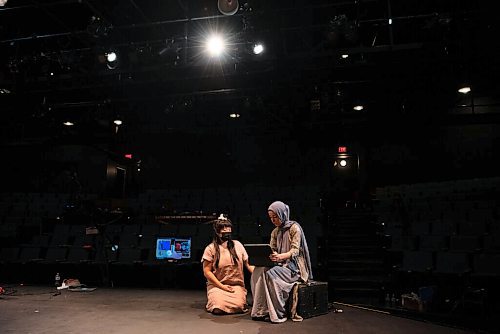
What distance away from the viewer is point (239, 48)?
7.89m

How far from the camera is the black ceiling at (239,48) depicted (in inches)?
283

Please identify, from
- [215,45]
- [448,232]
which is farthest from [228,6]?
[448,232]

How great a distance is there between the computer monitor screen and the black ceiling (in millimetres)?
3496

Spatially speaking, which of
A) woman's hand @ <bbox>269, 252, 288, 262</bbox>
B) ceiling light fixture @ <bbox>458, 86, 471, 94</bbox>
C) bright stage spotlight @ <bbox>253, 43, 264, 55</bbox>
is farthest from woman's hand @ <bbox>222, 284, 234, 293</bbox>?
ceiling light fixture @ <bbox>458, 86, 471, 94</bbox>

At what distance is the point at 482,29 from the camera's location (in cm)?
683

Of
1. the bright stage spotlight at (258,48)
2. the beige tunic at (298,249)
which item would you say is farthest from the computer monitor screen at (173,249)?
the bright stage spotlight at (258,48)

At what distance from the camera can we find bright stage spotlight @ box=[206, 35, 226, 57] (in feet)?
25.4

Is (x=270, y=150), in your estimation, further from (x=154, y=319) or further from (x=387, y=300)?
(x=154, y=319)

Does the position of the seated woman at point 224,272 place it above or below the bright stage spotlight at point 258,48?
below

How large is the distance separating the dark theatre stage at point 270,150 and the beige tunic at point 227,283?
0.72ft

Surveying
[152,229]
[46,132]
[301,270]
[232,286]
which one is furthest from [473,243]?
[46,132]

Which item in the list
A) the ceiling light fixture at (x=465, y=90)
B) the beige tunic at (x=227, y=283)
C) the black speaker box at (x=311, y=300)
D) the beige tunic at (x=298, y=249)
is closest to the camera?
the black speaker box at (x=311, y=300)

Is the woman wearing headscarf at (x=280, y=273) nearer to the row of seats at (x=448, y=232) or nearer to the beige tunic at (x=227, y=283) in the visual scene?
the beige tunic at (x=227, y=283)

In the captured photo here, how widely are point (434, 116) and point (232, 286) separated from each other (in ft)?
28.8
